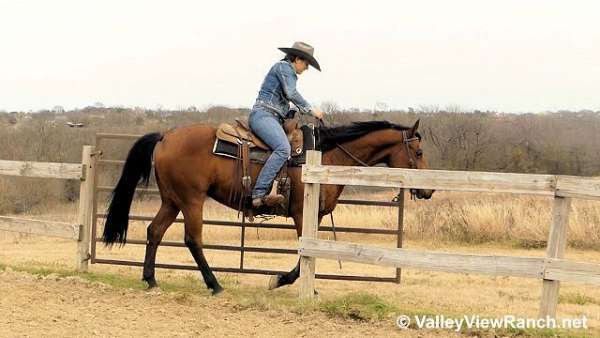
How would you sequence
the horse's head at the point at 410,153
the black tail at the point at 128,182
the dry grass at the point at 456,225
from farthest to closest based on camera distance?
the dry grass at the point at 456,225
the black tail at the point at 128,182
the horse's head at the point at 410,153

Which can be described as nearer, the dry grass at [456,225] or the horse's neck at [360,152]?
the horse's neck at [360,152]

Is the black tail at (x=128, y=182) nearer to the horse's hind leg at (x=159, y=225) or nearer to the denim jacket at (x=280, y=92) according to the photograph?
the horse's hind leg at (x=159, y=225)

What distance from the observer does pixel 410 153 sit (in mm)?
7777

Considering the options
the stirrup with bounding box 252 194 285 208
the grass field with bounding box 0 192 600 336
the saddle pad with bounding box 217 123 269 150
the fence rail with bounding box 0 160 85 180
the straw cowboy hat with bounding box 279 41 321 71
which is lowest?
the grass field with bounding box 0 192 600 336

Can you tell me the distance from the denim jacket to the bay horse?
0.52 m

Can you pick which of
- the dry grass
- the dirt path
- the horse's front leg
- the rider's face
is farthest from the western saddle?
the dry grass

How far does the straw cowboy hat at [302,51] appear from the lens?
297 inches

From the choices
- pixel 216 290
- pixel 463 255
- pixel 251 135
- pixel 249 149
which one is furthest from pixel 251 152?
pixel 463 255

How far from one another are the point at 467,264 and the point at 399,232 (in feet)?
7.47

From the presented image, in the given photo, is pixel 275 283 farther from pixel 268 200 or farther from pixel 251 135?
pixel 251 135

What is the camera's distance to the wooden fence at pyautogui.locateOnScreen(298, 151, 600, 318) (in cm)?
575

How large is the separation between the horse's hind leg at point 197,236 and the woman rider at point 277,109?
648mm

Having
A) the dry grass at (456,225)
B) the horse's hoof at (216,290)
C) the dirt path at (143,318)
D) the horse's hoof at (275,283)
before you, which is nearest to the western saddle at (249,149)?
the horse's hoof at (275,283)

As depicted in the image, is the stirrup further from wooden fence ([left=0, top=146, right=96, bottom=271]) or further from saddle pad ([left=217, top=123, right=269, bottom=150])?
wooden fence ([left=0, top=146, right=96, bottom=271])
